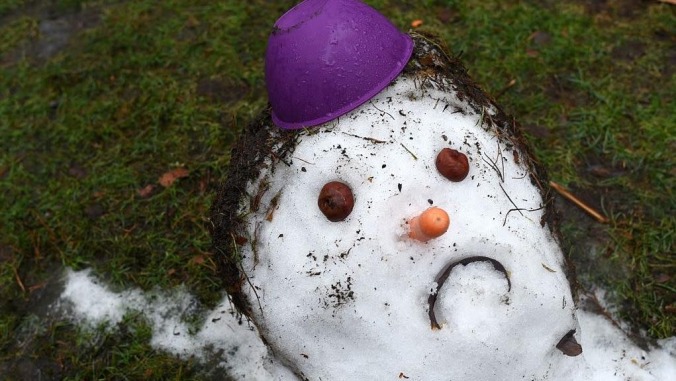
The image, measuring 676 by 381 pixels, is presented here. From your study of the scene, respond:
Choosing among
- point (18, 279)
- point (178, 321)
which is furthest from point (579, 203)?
point (18, 279)

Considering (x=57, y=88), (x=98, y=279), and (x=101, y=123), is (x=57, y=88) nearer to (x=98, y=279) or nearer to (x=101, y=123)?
(x=101, y=123)

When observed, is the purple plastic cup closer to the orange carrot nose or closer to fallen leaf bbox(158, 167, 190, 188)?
the orange carrot nose

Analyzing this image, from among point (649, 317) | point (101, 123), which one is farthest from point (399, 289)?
point (101, 123)

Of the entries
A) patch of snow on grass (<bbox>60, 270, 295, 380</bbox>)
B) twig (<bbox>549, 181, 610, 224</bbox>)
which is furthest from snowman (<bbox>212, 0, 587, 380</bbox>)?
twig (<bbox>549, 181, 610, 224</bbox>)

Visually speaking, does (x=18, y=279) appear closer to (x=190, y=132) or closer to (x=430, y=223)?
(x=190, y=132)

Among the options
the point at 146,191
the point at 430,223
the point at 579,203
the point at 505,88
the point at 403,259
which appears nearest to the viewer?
the point at 430,223

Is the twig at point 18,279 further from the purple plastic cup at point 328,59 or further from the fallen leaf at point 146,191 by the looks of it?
the purple plastic cup at point 328,59
